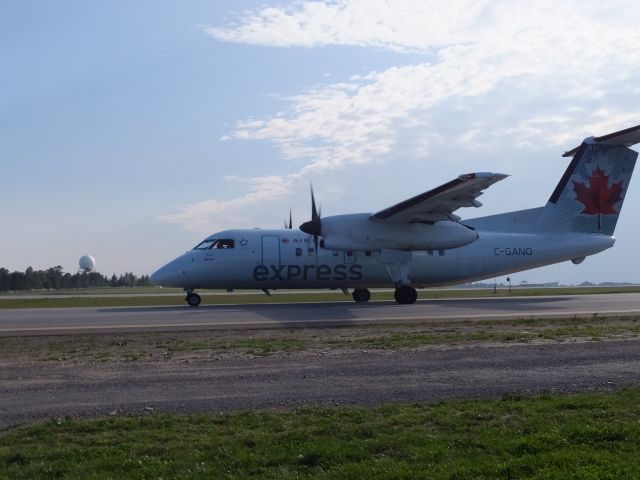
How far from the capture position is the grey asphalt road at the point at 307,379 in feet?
28.3

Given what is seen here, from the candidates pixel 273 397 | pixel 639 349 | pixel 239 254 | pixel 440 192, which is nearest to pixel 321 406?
pixel 273 397

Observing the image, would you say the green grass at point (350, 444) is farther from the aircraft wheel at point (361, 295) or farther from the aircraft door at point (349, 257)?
the aircraft wheel at point (361, 295)

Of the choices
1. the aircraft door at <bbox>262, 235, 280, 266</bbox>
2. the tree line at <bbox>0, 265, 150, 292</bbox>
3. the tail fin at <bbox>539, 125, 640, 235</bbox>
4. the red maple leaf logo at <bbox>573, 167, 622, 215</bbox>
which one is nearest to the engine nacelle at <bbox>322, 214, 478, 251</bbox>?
the aircraft door at <bbox>262, 235, 280, 266</bbox>

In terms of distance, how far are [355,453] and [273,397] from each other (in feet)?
9.47

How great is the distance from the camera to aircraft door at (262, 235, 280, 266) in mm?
29781

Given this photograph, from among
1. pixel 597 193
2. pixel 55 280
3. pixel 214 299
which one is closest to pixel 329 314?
pixel 597 193

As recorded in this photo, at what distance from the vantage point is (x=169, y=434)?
6.96 meters

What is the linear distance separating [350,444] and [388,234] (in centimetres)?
2218

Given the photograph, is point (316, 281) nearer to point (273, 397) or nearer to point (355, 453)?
point (273, 397)

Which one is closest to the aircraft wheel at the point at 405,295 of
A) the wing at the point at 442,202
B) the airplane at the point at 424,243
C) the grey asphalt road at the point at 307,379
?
the airplane at the point at 424,243

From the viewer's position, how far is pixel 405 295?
2888 cm

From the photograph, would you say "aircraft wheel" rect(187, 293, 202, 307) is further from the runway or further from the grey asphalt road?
the grey asphalt road

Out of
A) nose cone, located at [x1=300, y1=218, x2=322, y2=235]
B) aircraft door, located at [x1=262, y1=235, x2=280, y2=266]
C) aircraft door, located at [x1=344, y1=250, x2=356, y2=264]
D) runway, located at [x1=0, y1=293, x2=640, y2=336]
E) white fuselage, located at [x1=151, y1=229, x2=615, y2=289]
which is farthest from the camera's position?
aircraft door, located at [x1=344, y1=250, x2=356, y2=264]

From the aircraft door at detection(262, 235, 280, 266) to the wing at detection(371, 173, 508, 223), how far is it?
476 cm
